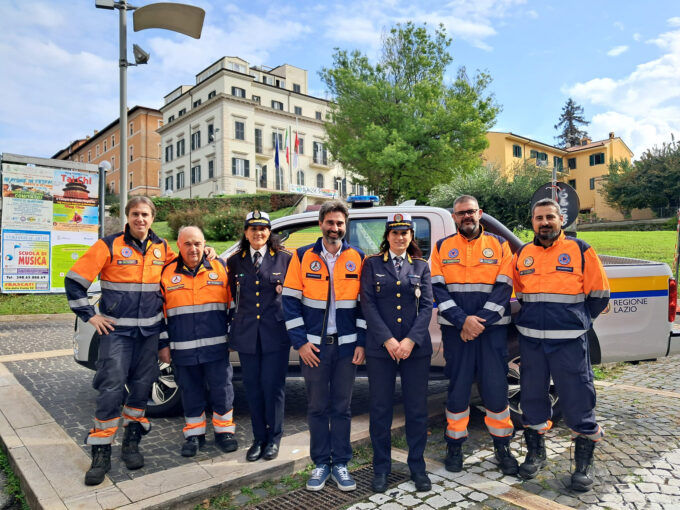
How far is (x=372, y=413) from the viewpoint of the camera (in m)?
3.45

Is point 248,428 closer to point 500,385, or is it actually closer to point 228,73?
point 500,385

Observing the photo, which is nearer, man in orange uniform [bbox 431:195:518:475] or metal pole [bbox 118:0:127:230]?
man in orange uniform [bbox 431:195:518:475]

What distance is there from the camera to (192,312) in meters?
3.71

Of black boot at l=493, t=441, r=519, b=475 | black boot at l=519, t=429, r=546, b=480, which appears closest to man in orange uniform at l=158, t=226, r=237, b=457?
black boot at l=493, t=441, r=519, b=475

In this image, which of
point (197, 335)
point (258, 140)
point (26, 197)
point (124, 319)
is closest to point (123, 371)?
point (124, 319)

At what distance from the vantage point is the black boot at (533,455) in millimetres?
3490

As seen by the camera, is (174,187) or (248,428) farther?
(174,187)

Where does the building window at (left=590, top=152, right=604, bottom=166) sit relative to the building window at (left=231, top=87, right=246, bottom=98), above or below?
below

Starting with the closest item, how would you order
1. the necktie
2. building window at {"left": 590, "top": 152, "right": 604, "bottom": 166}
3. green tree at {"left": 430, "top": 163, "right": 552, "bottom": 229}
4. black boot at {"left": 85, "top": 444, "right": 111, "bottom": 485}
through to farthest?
1. black boot at {"left": 85, "top": 444, "right": 111, "bottom": 485}
2. the necktie
3. green tree at {"left": 430, "top": 163, "right": 552, "bottom": 229}
4. building window at {"left": 590, "top": 152, "right": 604, "bottom": 166}

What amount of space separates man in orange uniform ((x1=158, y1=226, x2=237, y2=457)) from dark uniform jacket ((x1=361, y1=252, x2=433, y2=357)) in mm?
1169

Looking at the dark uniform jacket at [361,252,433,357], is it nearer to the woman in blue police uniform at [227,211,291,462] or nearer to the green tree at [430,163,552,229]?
the woman in blue police uniform at [227,211,291,462]

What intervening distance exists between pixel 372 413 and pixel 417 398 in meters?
0.33

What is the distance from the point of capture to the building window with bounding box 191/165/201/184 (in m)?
48.2

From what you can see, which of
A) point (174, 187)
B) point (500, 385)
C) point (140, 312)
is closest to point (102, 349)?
point (140, 312)
